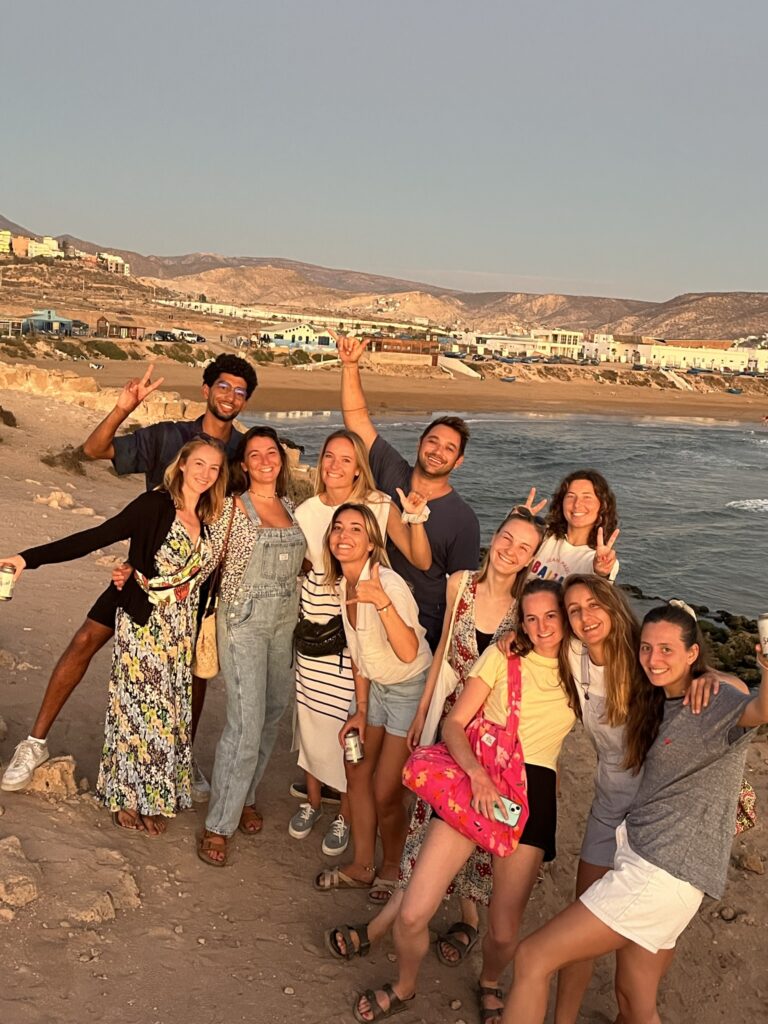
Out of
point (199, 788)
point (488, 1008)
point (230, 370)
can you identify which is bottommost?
point (488, 1008)

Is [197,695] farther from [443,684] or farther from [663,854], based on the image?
[663,854]

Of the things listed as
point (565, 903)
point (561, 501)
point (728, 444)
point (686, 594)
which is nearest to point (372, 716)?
point (561, 501)

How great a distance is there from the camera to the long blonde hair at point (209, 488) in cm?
406

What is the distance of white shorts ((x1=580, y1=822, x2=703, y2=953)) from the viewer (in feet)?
9.84

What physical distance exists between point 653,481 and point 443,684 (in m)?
29.0

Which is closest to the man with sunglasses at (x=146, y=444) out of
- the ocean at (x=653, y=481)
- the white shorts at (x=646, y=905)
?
the white shorts at (x=646, y=905)

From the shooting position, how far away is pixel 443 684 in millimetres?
3818

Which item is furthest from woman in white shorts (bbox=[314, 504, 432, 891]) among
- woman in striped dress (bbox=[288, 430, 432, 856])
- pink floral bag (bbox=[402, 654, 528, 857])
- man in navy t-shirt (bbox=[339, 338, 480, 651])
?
pink floral bag (bbox=[402, 654, 528, 857])

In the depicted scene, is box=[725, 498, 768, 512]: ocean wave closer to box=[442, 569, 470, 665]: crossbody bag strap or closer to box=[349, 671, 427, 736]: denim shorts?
box=[349, 671, 427, 736]: denim shorts

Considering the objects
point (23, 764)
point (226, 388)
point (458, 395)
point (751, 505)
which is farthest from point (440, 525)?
point (458, 395)

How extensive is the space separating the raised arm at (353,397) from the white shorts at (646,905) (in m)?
2.78

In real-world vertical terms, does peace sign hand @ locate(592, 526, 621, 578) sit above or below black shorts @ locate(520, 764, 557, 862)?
above

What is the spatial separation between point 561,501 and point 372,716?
4.91 feet

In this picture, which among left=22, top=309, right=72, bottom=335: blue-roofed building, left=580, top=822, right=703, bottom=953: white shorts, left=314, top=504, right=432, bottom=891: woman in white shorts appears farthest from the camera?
left=22, top=309, right=72, bottom=335: blue-roofed building
